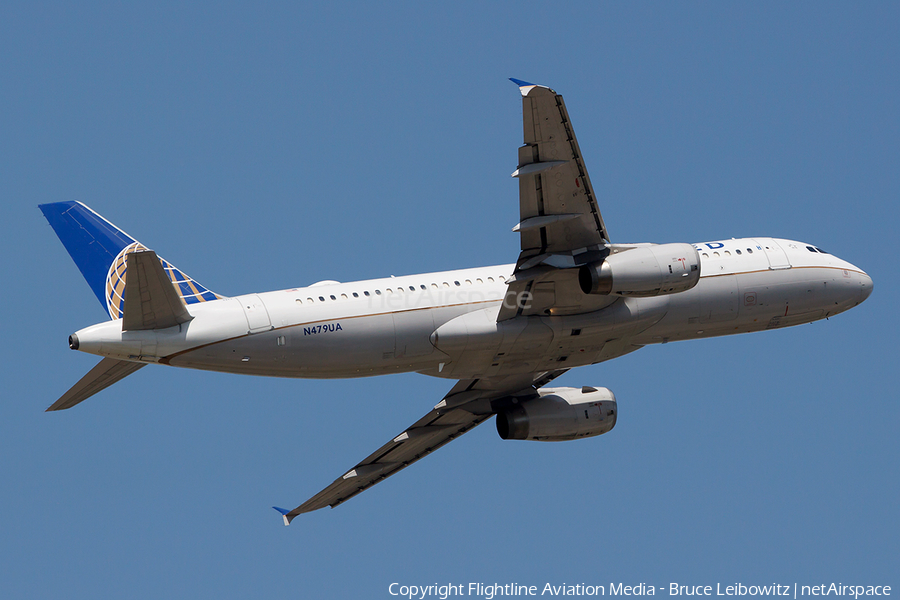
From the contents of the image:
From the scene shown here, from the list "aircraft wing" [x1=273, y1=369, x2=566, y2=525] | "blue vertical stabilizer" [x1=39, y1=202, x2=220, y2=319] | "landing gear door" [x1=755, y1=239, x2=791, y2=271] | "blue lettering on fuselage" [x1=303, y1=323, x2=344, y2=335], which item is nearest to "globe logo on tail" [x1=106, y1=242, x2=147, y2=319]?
"blue vertical stabilizer" [x1=39, y1=202, x2=220, y2=319]

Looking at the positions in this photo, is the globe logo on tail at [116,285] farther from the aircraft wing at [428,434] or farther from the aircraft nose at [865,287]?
the aircraft nose at [865,287]

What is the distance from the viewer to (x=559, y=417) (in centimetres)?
4150

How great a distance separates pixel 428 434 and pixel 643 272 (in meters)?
12.6

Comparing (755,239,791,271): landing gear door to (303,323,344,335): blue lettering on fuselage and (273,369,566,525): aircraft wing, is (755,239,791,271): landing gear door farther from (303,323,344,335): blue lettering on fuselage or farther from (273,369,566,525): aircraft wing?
(303,323,344,335): blue lettering on fuselage

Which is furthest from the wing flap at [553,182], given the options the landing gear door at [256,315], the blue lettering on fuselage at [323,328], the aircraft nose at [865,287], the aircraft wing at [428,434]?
the aircraft nose at [865,287]

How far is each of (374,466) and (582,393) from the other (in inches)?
330

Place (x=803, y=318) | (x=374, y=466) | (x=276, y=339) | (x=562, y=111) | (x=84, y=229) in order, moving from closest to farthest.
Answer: (x=562, y=111), (x=276, y=339), (x=84, y=229), (x=803, y=318), (x=374, y=466)

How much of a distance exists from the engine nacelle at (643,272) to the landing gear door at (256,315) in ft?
31.0

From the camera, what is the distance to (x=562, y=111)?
1203 inches

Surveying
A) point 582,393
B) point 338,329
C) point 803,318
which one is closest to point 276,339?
point 338,329

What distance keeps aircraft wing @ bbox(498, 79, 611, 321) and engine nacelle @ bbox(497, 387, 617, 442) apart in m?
6.43

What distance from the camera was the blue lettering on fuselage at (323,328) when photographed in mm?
33875

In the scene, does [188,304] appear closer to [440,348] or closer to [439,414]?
[440,348]

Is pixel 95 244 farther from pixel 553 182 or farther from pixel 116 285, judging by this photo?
pixel 553 182
